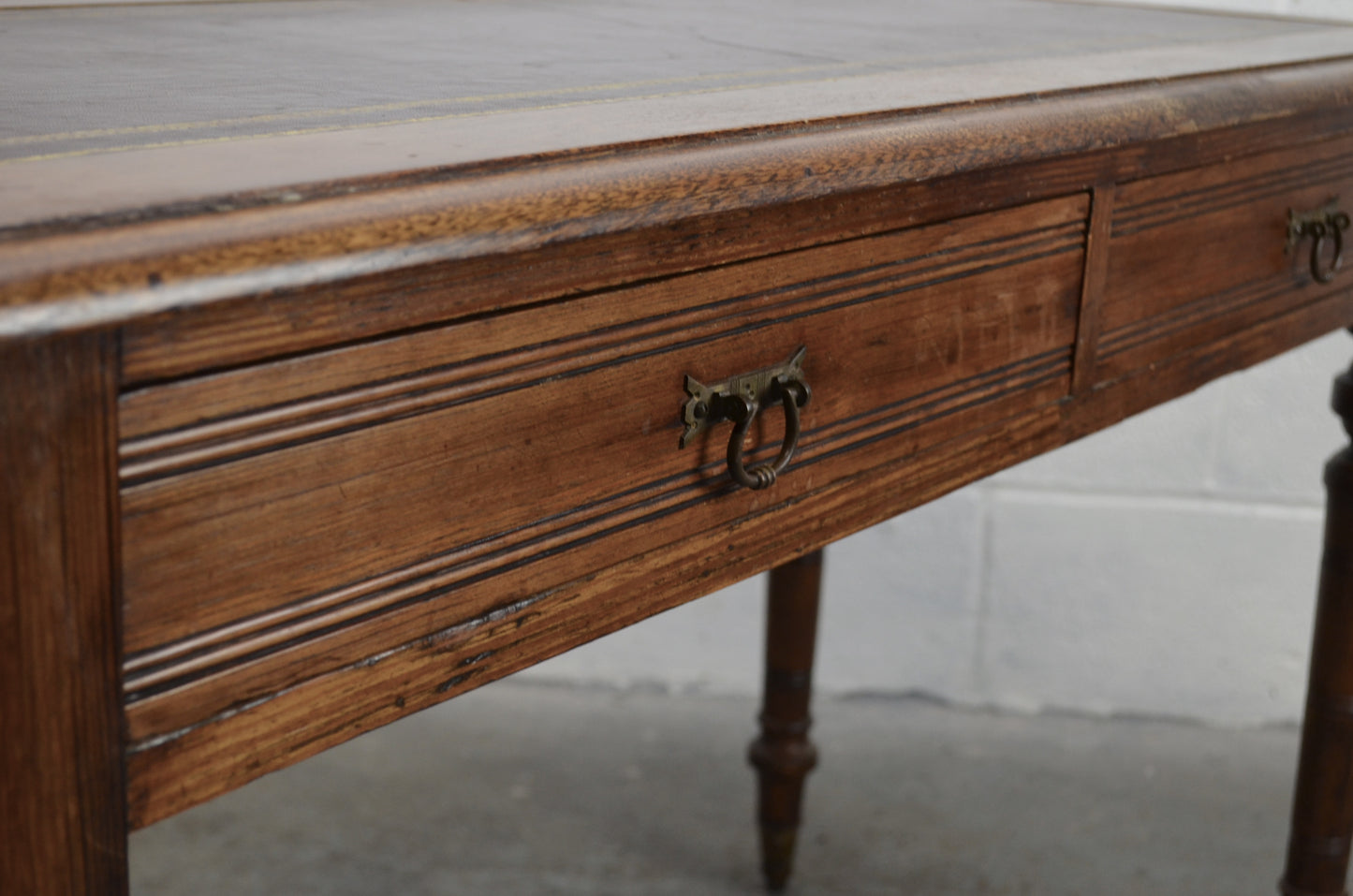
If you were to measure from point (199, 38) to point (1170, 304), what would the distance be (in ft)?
1.84

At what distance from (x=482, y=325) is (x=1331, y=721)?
911 millimetres

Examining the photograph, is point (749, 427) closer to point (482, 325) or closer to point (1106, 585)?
point (482, 325)

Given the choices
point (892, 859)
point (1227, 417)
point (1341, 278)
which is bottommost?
point (892, 859)

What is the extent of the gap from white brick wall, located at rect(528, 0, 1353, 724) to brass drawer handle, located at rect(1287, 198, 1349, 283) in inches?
33.6

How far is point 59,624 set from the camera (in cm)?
39

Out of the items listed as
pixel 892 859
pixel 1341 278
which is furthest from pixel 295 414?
pixel 892 859

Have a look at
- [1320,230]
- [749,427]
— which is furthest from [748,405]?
[1320,230]

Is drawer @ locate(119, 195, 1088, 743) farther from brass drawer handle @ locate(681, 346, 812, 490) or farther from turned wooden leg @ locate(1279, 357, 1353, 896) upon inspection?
turned wooden leg @ locate(1279, 357, 1353, 896)

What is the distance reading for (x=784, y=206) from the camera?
549 millimetres

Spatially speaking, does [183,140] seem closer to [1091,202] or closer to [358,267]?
[358,267]

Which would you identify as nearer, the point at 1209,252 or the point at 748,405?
the point at 748,405

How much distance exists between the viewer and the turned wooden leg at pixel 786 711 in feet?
4.50

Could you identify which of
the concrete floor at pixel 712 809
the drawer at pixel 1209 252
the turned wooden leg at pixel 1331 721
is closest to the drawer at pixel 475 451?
the drawer at pixel 1209 252

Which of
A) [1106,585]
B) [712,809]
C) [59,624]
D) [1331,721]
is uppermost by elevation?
[59,624]
